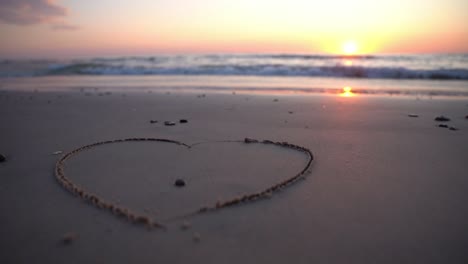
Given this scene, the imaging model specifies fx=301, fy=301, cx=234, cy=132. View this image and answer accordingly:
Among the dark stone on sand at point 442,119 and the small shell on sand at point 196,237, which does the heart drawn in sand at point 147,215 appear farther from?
the dark stone on sand at point 442,119

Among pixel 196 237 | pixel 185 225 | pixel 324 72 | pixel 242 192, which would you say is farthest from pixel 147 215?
pixel 324 72

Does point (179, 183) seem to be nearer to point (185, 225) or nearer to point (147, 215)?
point (147, 215)

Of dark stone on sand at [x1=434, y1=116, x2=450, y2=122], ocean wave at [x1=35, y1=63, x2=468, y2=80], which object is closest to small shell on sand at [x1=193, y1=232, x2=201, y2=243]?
dark stone on sand at [x1=434, y1=116, x2=450, y2=122]

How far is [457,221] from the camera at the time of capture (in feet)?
6.77

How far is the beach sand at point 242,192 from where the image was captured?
1782 millimetres

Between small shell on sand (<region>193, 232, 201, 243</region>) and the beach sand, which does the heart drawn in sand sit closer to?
the beach sand

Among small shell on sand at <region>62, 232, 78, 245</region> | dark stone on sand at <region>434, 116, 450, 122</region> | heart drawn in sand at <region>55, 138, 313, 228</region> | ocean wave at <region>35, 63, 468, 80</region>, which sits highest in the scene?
ocean wave at <region>35, 63, 468, 80</region>

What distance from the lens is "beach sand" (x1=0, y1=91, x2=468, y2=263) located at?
178cm

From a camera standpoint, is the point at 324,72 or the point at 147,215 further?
the point at 324,72

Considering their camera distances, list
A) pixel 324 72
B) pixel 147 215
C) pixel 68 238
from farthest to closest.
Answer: pixel 324 72, pixel 147 215, pixel 68 238

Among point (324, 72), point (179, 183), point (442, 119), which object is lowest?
point (179, 183)

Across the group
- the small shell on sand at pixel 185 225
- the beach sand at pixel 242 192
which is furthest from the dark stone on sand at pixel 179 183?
the small shell on sand at pixel 185 225

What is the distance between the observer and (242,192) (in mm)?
2463

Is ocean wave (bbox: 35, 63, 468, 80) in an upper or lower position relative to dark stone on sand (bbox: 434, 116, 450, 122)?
upper
